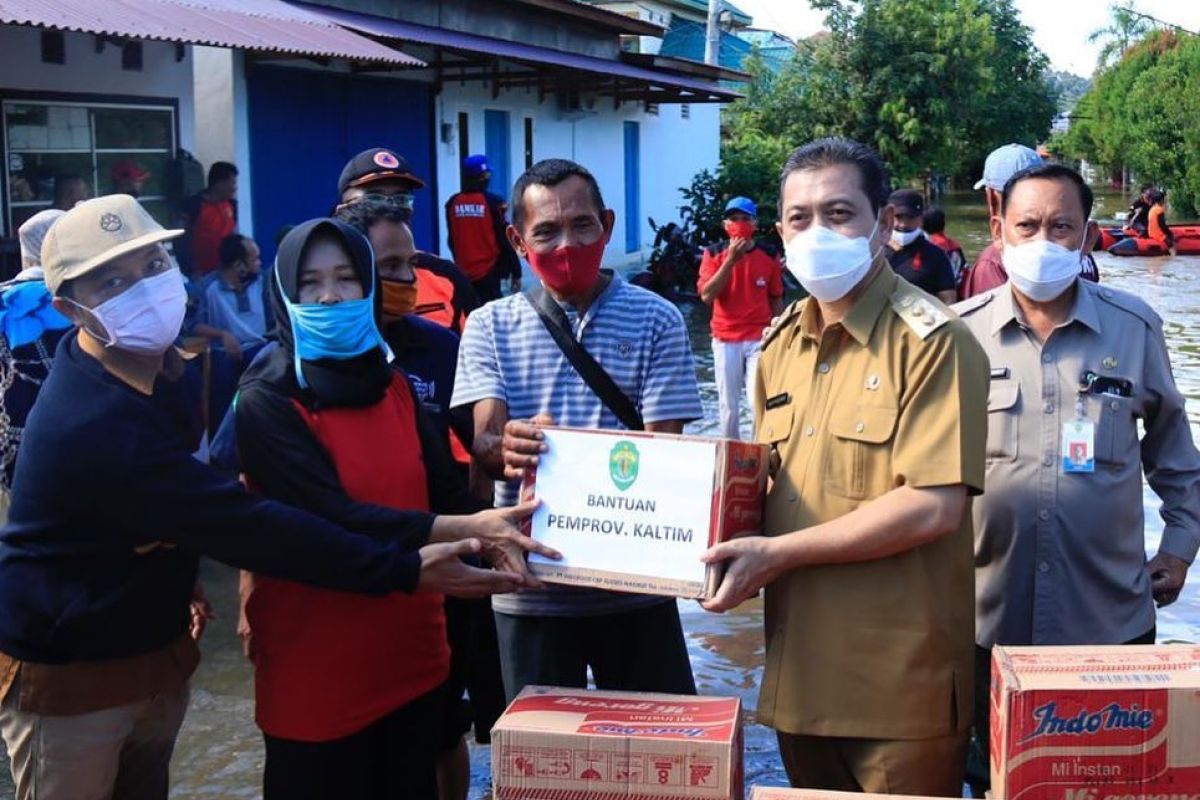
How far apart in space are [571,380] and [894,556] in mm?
983

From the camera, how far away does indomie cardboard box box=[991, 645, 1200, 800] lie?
2.25 m

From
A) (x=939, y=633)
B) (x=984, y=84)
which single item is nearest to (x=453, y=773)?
(x=939, y=633)

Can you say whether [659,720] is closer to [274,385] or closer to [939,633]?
[939,633]

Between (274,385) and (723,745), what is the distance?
129cm

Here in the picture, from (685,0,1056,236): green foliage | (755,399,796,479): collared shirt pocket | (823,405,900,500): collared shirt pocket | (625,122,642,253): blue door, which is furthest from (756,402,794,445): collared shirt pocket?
(685,0,1056,236): green foliage

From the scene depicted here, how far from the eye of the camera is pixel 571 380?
3.27 meters

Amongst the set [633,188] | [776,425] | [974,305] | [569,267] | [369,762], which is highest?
[633,188]

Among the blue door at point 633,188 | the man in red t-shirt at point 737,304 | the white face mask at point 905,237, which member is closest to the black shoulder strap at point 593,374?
the white face mask at point 905,237

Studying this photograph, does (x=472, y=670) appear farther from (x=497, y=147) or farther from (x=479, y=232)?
(x=497, y=147)

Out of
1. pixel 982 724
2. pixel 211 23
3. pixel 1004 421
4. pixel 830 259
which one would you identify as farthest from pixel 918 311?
pixel 211 23

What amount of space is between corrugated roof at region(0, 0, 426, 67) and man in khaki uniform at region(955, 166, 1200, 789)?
5.29 meters

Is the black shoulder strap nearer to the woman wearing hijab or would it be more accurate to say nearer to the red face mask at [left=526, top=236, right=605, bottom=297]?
the red face mask at [left=526, top=236, right=605, bottom=297]

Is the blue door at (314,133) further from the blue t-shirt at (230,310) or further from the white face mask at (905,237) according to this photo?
the white face mask at (905,237)

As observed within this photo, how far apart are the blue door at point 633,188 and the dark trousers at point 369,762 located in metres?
19.1
